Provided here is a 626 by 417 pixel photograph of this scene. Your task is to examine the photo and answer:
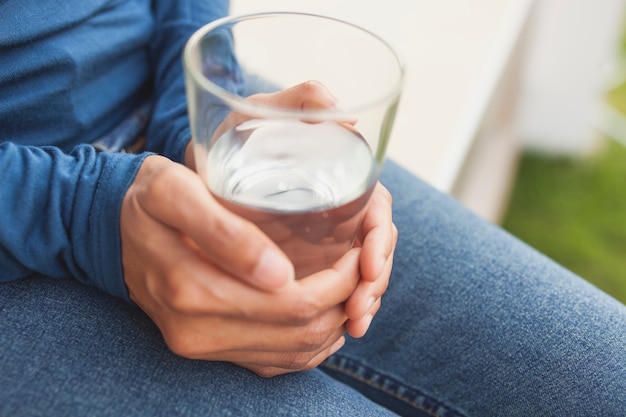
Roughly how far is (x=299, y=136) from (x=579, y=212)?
1318 millimetres

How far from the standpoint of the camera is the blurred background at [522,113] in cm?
109

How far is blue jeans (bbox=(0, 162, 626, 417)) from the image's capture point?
0.47m

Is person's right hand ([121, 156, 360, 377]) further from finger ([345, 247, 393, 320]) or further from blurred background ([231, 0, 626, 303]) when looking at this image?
blurred background ([231, 0, 626, 303])

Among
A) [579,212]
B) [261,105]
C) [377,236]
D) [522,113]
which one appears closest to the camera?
[261,105]

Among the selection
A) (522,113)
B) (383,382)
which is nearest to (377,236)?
(383,382)

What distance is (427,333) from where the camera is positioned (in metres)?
0.63

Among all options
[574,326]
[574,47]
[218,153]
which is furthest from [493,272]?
[574,47]

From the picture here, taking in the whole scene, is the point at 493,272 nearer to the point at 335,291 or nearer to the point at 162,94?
the point at 335,291

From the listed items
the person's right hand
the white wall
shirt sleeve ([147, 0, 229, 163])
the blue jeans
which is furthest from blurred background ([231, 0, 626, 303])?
the person's right hand

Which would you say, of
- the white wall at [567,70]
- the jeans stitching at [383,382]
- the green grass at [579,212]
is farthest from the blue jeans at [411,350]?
the white wall at [567,70]

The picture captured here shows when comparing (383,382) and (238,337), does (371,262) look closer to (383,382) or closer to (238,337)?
(238,337)

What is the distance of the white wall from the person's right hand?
1.33m

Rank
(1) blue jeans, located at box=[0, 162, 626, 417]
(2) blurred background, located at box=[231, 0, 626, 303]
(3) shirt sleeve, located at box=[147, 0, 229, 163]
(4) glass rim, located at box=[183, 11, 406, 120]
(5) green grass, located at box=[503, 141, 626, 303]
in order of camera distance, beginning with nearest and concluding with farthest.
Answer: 1. (4) glass rim, located at box=[183, 11, 406, 120]
2. (1) blue jeans, located at box=[0, 162, 626, 417]
3. (3) shirt sleeve, located at box=[147, 0, 229, 163]
4. (2) blurred background, located at box=[231, 0, 626, 303]
5. (5) green grass, located at box=[503, 141, 626, 303]

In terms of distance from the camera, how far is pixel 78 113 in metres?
0.60
